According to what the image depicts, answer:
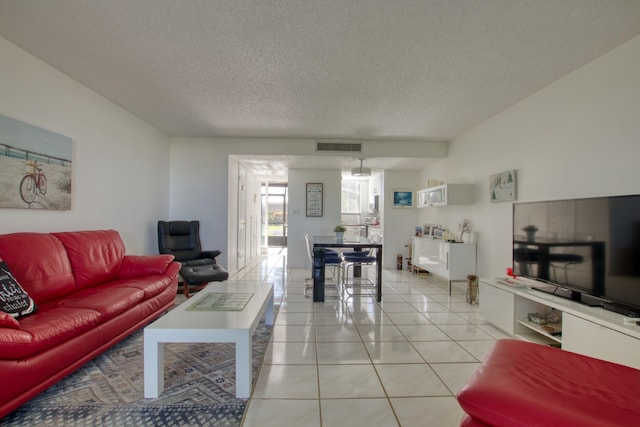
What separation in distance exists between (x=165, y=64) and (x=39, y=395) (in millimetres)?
2547

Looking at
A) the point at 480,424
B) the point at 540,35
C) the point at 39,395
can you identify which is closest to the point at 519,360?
the point at 480,424

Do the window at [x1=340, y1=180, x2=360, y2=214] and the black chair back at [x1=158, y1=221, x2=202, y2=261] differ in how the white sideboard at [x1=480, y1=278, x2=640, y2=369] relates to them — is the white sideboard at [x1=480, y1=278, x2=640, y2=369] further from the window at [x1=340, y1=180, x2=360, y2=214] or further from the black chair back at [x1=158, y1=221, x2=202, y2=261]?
the window at [x1=340, y1=180, x2=360, y2=214]

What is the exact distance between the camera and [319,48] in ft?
7.32

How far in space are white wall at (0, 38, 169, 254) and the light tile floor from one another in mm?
2287

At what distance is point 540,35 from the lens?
2029 mm

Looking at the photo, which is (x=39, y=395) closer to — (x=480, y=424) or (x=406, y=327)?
A: (x=480, y=424)

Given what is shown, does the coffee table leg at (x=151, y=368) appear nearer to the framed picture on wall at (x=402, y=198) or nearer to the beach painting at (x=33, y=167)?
the beach painting at (x=33, y=167)

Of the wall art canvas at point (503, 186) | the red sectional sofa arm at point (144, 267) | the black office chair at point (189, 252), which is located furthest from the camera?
the black office chair at point (189, 252)

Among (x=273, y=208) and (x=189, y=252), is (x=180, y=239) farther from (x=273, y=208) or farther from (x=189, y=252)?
(x=273, y=208)

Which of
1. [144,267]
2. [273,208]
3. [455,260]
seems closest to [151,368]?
[144,267]

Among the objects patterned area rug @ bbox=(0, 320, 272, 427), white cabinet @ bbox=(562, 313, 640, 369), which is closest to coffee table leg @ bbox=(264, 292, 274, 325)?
patterned area rug @ bbox=(0, 320, 272, 427)

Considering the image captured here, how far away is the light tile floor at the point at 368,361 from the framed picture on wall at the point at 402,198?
2.52 metres

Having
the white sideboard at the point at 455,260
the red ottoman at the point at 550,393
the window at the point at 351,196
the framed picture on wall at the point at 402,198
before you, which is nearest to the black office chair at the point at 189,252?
the white sideboard at the point at 455,260

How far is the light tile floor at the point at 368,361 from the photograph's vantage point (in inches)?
62.8
